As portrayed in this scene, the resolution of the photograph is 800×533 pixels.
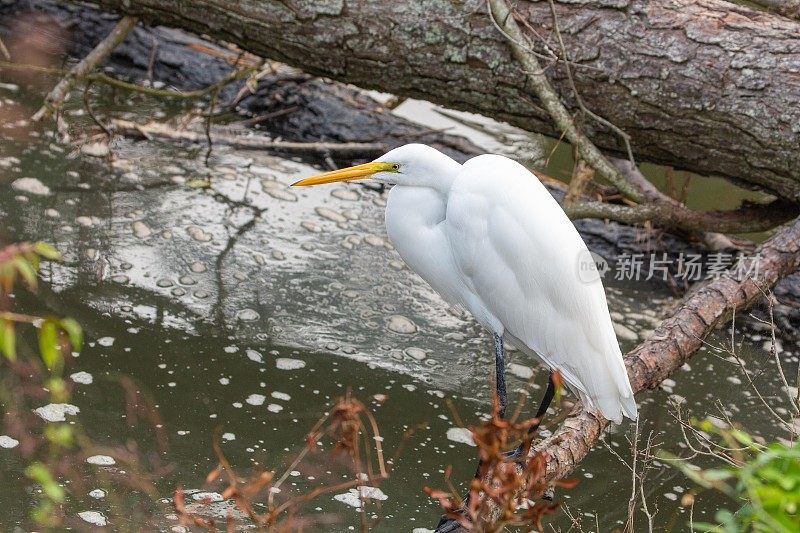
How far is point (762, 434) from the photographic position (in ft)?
10.5

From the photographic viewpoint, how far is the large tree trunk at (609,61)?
335 centimetres

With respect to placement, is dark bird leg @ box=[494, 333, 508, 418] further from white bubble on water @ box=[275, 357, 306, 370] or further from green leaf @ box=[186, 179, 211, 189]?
green leaf @ box=[186, 179, 211, 189]

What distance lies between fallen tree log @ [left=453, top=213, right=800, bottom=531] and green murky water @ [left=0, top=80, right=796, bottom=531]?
211 mm

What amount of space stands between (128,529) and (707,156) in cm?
244

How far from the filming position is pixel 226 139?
477cm

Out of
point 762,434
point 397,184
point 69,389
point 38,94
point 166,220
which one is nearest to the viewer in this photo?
point 397,184

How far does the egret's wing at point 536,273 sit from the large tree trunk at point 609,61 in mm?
1128

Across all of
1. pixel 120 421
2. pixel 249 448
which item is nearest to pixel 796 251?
pixel 249 448

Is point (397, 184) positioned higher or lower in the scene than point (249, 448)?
higher

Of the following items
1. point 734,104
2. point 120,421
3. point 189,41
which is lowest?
point 120,421

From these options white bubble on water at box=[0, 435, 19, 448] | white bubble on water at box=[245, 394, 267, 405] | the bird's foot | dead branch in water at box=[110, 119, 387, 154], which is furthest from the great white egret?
dead branch in water at box=[110, 119, 387, 154]

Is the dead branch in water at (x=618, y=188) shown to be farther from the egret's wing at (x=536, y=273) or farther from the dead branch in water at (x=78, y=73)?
the dead branch in water at (x=78, y=73)

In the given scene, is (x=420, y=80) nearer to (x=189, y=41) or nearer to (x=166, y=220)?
(x=166, y=220)

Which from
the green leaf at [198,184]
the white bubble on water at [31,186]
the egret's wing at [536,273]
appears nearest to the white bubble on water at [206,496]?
the egret's wing at [536,273]
